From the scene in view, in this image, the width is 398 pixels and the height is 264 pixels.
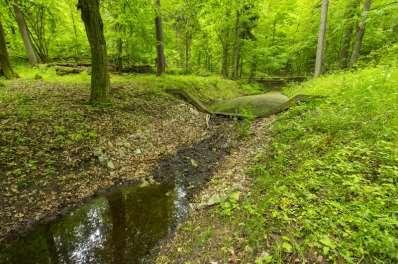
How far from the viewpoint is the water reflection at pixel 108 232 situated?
4.63 m

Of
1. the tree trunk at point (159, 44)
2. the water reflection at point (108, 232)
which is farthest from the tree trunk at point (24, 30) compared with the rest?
the water reflection at point (108, 232)

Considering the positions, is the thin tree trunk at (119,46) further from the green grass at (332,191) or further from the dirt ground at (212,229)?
the green grass at (332,191)

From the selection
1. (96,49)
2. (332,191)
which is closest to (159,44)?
(96,49)

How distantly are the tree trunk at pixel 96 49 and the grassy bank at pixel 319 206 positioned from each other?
6458 mm

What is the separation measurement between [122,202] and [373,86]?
304 inches

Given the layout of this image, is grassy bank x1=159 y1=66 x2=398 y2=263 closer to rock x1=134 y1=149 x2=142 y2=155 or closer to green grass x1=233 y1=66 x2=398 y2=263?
green grass x1=233 y1=66 x2=398 y2=263

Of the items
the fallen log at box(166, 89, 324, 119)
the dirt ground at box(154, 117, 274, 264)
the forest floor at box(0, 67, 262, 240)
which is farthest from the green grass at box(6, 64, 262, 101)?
the dirt ground at box(154, 117, 274, 264)

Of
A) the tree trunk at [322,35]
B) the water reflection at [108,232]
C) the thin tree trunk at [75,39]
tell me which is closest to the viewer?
the water reflection at [108,232]

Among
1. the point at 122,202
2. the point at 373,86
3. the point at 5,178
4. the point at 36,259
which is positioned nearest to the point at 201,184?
the point at 122,202

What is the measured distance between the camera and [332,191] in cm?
434

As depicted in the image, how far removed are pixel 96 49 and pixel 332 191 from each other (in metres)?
8.61

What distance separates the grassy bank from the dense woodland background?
7847 mm

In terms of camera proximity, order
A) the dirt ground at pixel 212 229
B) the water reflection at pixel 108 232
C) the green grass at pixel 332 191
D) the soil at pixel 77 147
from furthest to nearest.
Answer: the soil at pixel 77 147 < the water reflection at pixel 108 232 < the dirt ground at pixel 212 229 < the green grass at pixel 332 191

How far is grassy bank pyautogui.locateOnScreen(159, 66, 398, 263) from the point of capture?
11.4 feet
